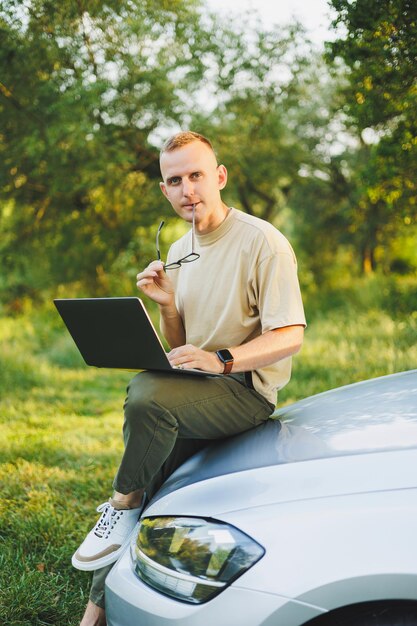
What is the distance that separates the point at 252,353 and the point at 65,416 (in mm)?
→ 3985

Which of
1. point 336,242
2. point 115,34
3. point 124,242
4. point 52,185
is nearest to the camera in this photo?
point 115,34

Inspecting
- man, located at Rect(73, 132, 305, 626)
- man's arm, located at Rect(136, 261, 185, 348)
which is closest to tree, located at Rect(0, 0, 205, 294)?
man, located at Rect(73, 132, 305, 626)

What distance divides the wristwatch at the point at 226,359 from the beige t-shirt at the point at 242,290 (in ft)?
0.67

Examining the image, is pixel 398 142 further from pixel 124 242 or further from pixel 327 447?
pixel 124 242

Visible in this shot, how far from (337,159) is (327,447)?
1256 centimetres

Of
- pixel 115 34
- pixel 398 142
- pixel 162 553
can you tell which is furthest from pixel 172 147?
pixel 115 34

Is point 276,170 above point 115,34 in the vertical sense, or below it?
below

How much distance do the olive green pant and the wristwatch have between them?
0.37ft

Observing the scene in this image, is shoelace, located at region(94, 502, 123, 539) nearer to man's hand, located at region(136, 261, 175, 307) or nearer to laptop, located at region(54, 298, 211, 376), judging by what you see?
laptop, located at region(54, 298, 211, 376)

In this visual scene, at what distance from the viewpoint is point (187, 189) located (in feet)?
10.2

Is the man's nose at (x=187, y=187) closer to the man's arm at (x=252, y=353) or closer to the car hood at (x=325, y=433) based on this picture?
the man's arm at (x=252, y=353)

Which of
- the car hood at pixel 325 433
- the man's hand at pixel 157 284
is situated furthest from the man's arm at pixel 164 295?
the car hood at pixel 325 433

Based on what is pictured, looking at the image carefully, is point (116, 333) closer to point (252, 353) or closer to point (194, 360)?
point (194, 360)

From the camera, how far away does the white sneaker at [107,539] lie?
2729mm
